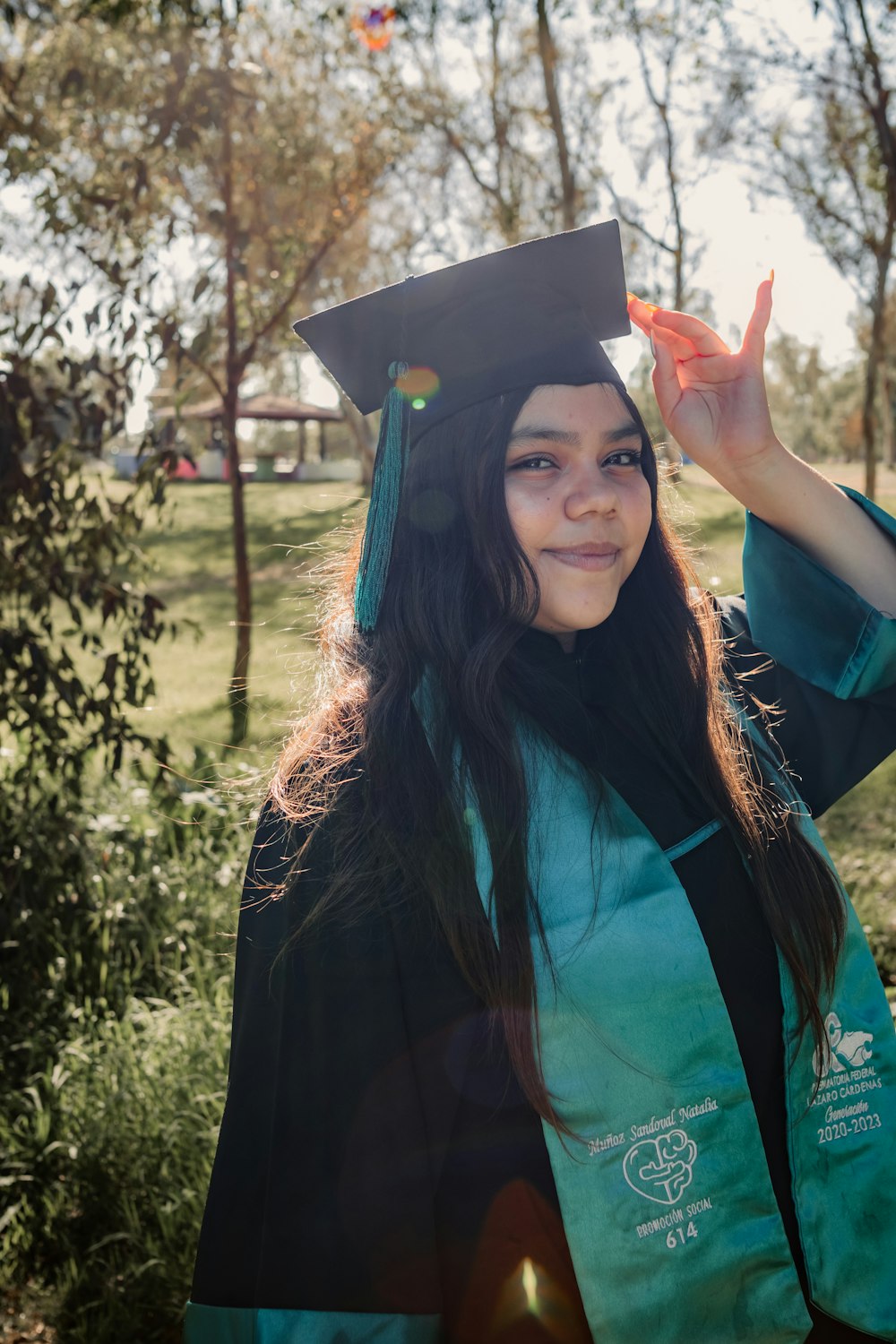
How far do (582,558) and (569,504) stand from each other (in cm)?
9

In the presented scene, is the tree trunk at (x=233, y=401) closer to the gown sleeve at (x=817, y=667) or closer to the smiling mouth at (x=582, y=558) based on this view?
the gown sleeve at (x=817, y=667)

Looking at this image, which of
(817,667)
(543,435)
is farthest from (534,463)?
(817,667)

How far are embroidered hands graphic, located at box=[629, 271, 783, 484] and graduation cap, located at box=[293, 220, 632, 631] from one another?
14cm

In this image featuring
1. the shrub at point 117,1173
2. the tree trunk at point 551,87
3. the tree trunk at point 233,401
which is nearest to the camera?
the shrub at point 117,1173

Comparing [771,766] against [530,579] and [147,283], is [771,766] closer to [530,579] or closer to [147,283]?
[530,579]

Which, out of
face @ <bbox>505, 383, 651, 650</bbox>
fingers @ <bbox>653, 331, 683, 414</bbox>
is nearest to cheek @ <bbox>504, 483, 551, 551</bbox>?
face @ <bbox>505, 383, 651, 650</bbox>

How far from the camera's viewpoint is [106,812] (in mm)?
4773

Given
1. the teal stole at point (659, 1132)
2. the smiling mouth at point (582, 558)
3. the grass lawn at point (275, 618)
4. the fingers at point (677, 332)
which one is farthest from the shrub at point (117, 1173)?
the fingers at point (677, 332)

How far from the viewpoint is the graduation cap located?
174 centimetres

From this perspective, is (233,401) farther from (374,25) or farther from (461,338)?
(461,338)

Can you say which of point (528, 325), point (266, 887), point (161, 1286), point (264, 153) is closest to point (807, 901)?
point (266, 887)

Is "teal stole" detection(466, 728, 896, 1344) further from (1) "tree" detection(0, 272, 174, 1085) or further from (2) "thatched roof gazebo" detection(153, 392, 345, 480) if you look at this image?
(2) "thatched roof gazebo" detection(153, 392, 345, 480)

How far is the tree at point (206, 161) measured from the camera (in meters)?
3.64

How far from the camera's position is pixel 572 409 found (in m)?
1.74
